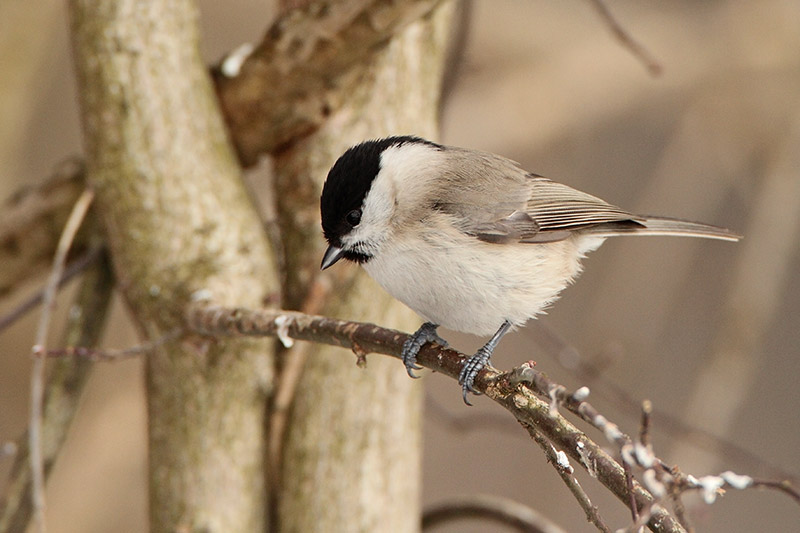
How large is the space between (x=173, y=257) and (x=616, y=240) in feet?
8.60

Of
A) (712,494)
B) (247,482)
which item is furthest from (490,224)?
(712,494)

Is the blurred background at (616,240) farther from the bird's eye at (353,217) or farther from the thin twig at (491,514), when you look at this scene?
the bird's eye at (353,217)

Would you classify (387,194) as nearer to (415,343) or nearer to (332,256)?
(332,256)

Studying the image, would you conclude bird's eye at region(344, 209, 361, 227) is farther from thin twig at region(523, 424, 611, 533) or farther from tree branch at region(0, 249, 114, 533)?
tree branch at region(0, 249, 114, 533)

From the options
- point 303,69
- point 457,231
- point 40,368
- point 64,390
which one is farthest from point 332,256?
point 64,390

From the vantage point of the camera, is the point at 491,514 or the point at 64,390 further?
the point at 491,514

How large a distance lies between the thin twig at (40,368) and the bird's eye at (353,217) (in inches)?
26.3

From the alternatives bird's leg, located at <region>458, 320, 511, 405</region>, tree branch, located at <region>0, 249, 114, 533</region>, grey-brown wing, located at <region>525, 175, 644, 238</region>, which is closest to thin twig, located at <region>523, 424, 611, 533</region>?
bird's leg, located at <region>458, 320, 511, 405</region>

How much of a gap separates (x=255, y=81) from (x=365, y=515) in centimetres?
109

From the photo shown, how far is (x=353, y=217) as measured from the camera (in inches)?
65.1

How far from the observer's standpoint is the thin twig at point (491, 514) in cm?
212

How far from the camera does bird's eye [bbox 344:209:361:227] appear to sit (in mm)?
1647

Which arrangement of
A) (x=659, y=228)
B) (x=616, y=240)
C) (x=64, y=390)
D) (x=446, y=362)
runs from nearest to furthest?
(x=446, y=362), (x=659, y=228), (x=64, y=390), (x=616, y=240)

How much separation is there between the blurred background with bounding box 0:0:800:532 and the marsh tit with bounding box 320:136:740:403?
601 mm
